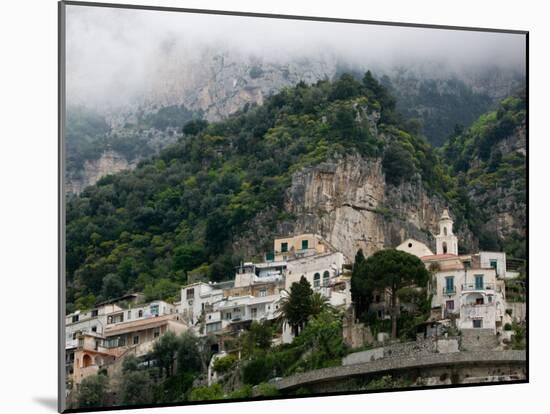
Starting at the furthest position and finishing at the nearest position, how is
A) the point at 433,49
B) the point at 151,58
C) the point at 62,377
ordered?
the point at 433,49
the point at 151,58
the point at 62,377

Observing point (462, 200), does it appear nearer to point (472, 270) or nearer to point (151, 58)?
point (472, 270)

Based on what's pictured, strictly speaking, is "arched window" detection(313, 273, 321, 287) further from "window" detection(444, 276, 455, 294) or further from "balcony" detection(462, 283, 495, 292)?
"balcony" detection(462, 283, 495, 292)

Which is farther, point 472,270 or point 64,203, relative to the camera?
point 472,270

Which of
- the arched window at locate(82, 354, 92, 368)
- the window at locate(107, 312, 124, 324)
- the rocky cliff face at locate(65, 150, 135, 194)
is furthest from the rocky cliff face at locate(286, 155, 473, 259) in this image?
the arched window at locate(82, 354, 92, 368)

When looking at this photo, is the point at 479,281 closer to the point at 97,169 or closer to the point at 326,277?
the point at 326,277

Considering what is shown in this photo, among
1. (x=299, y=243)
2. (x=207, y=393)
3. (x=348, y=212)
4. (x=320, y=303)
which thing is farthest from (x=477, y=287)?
(x=207, y=393)

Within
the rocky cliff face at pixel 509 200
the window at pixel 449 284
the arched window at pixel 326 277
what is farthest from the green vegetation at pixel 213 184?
the window at pixel 449 284

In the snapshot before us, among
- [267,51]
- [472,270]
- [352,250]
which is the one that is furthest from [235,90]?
[472,270]
